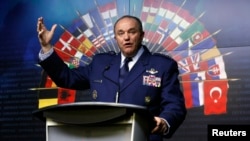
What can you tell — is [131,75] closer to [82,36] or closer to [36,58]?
[82,36]

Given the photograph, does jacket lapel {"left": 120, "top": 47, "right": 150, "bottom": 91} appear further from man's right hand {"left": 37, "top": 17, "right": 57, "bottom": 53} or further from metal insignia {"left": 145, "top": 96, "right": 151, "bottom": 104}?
man's right hand {"left": 37, "top": 17, "right": 57, "bottom": 53}

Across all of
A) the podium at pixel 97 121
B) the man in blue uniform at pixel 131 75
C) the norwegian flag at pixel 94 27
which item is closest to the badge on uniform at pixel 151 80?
the man in blue uniform at pixel 131 75

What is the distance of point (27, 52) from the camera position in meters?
3.37

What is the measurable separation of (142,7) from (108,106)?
2113 millimetres

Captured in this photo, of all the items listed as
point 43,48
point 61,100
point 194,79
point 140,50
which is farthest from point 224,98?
point 43,48

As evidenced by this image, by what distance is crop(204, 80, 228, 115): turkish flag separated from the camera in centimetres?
290

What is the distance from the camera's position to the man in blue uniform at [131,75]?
1.54 m

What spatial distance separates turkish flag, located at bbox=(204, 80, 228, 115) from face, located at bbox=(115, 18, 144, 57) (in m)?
1.29

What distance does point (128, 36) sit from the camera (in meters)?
1.71

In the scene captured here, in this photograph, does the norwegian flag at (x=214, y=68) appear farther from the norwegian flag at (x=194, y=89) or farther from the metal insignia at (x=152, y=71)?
the metal insignia at (x=152, y=71)

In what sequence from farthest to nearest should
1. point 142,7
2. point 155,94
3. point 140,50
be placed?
point 142,7, point 140,50, point 155,94

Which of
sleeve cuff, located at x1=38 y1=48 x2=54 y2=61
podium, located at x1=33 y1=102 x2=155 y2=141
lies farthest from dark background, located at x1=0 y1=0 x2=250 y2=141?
podium, located at x1=33 y1=102 x2=155 y2=141

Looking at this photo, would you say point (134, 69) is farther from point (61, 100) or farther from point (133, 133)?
point (61, 100)
